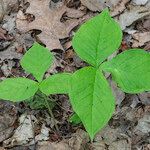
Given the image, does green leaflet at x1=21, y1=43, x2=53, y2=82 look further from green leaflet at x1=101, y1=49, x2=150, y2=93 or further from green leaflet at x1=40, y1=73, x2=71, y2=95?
green leaflet at x1=101, y1=49, x2=150, y2=93

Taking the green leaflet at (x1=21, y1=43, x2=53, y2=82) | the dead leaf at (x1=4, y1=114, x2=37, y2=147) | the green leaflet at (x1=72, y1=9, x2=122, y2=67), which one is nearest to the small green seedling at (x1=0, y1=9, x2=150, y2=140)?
the green leaflet at (x1=72, y1=9, x2=122, y2=67)

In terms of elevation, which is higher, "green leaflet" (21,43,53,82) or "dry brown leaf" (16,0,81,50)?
"green leaflet" (21,43,53,82)

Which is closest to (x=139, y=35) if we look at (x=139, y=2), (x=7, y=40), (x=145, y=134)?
(x=139, y=2)

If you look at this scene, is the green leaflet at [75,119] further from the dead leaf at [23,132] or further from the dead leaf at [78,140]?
the dead leaf at [23,132]

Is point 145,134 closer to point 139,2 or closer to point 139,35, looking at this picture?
point 139,35

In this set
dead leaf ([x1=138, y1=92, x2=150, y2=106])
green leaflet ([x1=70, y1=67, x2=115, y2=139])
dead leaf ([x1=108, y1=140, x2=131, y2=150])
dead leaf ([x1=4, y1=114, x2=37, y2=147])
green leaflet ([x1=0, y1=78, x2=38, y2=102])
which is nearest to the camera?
green leaflet ([x1=70, y1=67, x2=115, y2=139])

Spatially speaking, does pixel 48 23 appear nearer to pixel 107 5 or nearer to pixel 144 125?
pixel 107 5
